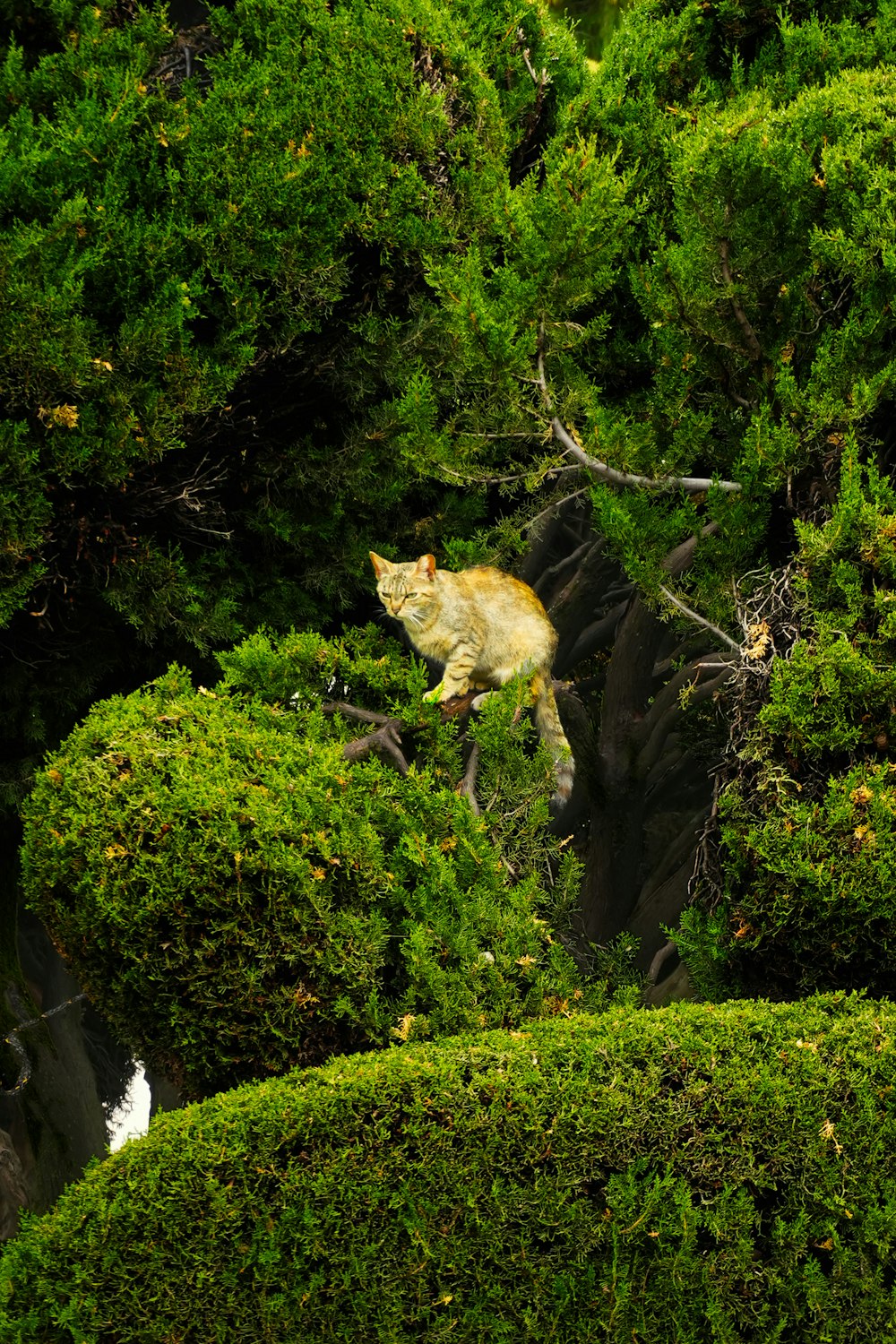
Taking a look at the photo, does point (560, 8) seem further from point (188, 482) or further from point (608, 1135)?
point (608, 1135)

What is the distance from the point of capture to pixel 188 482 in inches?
324

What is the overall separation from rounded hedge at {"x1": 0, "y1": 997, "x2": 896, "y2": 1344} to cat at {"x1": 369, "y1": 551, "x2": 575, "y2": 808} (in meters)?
2.57

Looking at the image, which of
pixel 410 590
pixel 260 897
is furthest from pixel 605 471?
pixel 260 897

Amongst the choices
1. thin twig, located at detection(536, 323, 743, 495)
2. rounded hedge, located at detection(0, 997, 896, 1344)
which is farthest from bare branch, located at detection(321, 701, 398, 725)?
rounded hedge, located at detection(0, 997, 896, 1344)

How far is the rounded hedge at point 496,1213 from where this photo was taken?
5078 mm

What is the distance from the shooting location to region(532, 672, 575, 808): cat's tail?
7777 mm

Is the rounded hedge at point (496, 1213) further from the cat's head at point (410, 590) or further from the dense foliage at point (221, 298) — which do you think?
the dense foliage at point (221, 298)

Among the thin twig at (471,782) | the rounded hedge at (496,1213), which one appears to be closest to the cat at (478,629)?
the thin twig at (471,782)

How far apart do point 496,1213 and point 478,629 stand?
3.37 meters

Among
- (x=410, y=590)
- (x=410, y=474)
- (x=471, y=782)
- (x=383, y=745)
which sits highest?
(x=410, y=590)

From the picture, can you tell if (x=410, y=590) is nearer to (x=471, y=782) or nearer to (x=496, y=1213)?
(x=471, y=782)

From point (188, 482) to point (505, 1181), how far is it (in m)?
4.70

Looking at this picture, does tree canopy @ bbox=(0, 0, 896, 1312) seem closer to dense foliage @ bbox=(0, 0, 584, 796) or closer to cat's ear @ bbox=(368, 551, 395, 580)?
dense foliage @ bbox=(0, 0, 584, 796)

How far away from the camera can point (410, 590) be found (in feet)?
24.2
